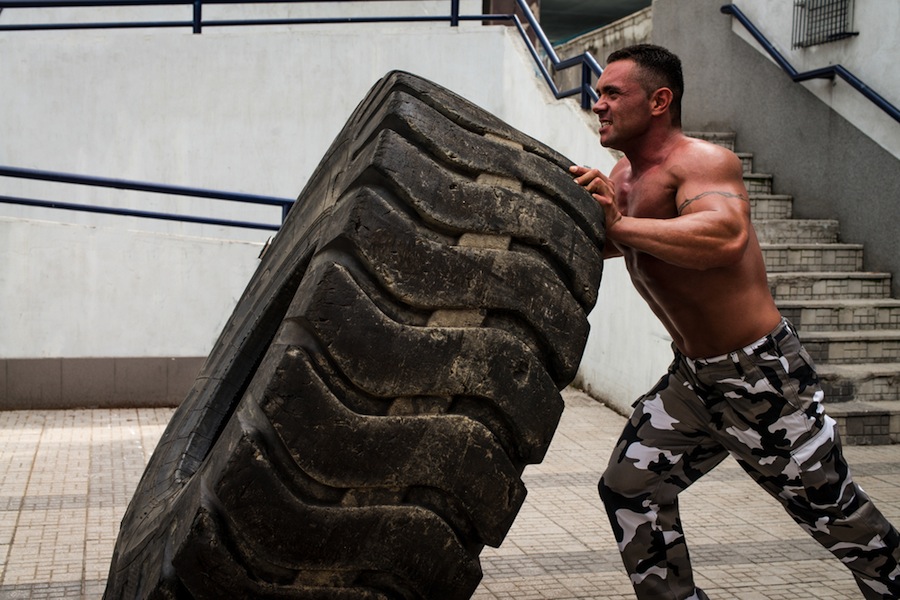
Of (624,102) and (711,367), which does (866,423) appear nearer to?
(711,367)

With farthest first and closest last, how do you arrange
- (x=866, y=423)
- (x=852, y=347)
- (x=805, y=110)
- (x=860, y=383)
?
(x=805, y=110)
(x=852, y=347)
(x=860, y=383)
(x=866, y=423)

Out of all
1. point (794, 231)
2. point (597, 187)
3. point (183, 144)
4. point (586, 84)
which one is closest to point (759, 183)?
point (794, 231)

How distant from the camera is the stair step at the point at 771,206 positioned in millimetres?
8812

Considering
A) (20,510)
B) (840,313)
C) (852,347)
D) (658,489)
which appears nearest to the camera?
(658,489)

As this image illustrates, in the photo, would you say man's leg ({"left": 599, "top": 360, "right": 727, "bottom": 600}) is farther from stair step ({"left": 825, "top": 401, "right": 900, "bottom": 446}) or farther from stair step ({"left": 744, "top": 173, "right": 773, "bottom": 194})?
stair step ({"left": 744, "top": 173, "right": 773, "bottom": 194})

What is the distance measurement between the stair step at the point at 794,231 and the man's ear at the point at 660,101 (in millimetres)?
5723

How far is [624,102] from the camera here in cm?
300

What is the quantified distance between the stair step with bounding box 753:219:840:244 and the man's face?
5.75 metres

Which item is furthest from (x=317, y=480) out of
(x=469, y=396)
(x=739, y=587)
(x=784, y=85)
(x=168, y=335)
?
(x=784, y=85)

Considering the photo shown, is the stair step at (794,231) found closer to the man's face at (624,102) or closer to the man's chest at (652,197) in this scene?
the man's chest at (652,197)

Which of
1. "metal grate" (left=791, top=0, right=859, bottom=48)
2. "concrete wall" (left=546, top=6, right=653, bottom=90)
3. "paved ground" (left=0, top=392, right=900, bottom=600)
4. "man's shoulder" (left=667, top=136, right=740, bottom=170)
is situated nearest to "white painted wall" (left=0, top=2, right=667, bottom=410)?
"paved ground" (left=0, top=392, right=900, bottom=600)

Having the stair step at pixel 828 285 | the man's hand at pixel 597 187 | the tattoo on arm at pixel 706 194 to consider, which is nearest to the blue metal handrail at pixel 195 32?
the stair step at pixel 828 285

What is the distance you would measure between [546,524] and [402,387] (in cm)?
312

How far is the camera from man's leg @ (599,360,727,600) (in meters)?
3.21
